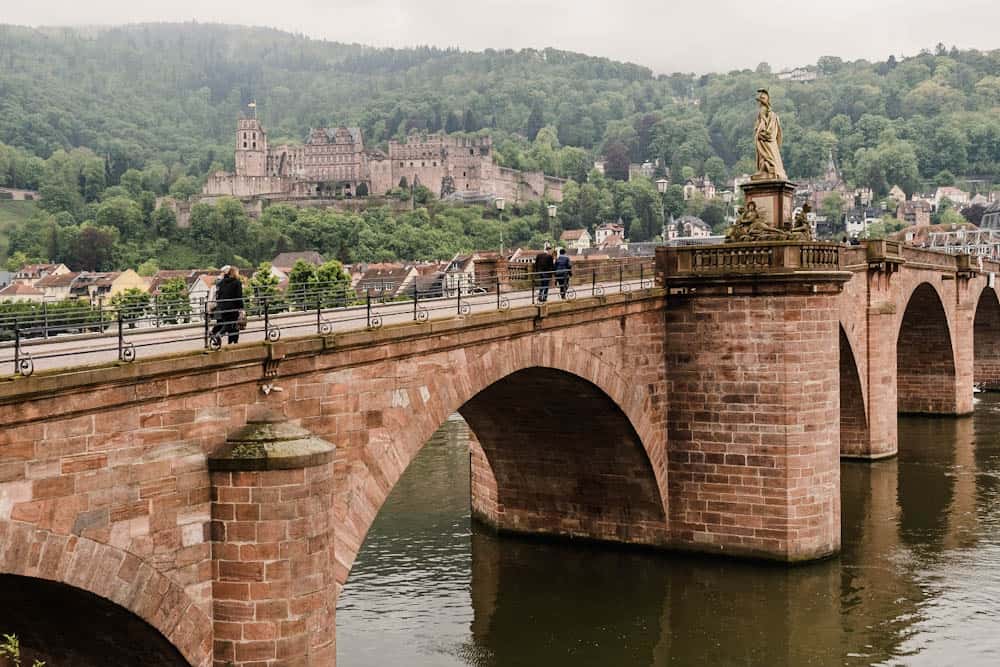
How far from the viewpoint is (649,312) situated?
1044 inches

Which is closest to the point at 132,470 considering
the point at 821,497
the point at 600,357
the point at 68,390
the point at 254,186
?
the point at 68,390

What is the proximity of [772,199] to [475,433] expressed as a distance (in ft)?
28.4

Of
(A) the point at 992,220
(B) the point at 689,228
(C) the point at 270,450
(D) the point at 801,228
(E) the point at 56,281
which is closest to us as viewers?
(C) the point at 270,450

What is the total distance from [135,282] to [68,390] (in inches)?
4093

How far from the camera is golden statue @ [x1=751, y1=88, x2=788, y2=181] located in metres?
28.6

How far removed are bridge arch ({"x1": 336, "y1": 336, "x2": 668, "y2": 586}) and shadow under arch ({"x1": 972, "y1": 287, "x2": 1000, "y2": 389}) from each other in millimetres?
40706

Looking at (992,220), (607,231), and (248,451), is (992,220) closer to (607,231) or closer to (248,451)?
(607,231)

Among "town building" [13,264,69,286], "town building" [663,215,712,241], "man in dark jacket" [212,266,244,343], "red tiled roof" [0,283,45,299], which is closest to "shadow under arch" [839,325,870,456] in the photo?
"man in dark jacket" [212,266,244,343]

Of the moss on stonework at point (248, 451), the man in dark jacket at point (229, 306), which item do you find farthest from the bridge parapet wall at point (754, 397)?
the moss on stonework at point (248, 451)

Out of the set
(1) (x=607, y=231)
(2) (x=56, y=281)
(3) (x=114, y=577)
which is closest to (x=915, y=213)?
(1) (x=607, y=231)

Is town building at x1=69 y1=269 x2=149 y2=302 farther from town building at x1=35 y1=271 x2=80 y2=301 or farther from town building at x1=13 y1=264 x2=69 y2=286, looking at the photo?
town building at x1=13 y1=264 x2=69 y2=286

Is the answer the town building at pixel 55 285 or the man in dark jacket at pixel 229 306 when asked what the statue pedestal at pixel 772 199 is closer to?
the man in dark jacket at pixel 229 306

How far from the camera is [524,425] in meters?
27.8

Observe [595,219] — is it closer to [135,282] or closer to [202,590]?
[135,282]
